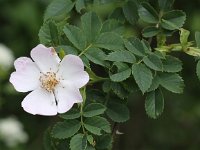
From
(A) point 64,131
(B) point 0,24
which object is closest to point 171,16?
(A) point 64,131

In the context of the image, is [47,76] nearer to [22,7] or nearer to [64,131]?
[64,131]

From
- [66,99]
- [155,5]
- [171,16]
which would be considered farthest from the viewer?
[155,5]

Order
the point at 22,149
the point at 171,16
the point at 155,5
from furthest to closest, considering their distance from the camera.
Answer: the point at 22,149
the point at 155,5
the point at 171,16

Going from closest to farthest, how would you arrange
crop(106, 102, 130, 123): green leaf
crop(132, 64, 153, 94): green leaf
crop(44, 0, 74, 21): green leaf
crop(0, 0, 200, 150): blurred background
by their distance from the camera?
crop(132, 64, 153, 94): green leaf
crop(106, 102, 130, 123): green leaf
crop(44, 0, 74, 21): green leaf
crop(0, 0, 200, 150): blurred background

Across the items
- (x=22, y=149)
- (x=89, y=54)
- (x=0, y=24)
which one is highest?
(x=89, y=54)

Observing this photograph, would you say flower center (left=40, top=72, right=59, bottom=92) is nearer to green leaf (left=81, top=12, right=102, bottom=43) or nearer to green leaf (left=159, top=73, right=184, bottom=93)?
green leaf (left=81, top=12, right=102, bottom=43)

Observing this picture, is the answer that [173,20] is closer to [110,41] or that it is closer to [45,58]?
[110,41]

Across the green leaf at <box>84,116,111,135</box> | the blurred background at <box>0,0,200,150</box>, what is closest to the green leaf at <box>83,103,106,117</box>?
the green leaf at <box>84,116,111,135</box>

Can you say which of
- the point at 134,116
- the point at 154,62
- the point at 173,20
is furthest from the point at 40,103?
the point at 134,116
